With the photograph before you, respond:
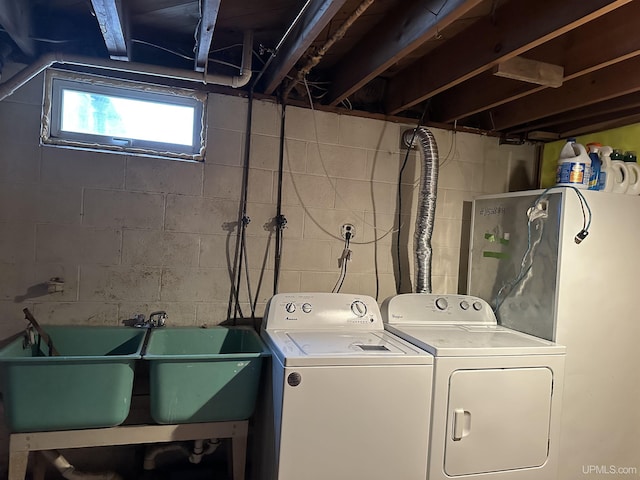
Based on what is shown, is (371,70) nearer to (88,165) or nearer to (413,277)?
(413,277)

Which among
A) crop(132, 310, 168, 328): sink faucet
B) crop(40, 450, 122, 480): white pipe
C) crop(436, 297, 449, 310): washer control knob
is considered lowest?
crop(40, 450, 122, 480): white pipe

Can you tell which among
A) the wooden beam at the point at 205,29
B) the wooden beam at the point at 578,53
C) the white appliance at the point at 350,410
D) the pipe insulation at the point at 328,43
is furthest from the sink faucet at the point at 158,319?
the wooden beam at the point at 578,53

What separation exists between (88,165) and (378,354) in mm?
1609

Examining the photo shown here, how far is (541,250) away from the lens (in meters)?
2.07

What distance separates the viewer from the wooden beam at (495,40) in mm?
1374

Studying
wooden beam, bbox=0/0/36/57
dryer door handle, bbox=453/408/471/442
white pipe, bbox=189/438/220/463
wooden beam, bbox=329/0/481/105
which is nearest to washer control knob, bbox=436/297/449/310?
dryer door handle, bbox=453/408/471/442

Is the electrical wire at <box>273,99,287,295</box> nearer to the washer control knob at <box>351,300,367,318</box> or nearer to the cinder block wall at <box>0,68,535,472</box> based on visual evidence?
the cinder block wall at <box>0,68,535,472</box>

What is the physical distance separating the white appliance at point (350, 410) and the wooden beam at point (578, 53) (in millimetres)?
1340

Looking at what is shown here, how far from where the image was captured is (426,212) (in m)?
2.37

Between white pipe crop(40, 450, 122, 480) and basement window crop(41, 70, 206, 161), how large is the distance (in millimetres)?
1369

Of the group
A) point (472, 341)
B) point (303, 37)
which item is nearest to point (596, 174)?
point (472, 341)

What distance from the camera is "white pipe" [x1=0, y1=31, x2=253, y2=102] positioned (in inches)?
71.8

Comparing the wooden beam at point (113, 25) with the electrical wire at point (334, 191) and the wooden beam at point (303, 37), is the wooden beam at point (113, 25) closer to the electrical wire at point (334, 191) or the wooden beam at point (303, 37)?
Result: the wooden beam at point (303, 37)

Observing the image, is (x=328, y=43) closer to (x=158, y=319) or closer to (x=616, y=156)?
(x=158, y=319)
